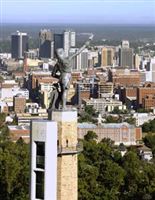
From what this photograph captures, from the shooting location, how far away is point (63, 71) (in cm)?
779

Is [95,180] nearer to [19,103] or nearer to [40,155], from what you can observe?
[40,155]

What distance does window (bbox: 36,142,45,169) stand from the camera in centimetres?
742

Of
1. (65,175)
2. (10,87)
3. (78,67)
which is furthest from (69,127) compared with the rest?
(78,67)

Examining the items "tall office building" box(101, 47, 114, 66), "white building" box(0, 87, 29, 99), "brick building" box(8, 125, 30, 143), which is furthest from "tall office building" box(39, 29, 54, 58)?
"brick building" box(8, 125, 30, 143)

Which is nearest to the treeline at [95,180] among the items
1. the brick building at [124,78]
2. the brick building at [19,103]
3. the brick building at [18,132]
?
the brick building at [18,132]

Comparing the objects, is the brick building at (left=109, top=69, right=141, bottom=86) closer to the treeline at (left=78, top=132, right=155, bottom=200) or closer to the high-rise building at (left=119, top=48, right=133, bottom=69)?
the high-rise building at (left=119, top=48, right=133, bottom=69)

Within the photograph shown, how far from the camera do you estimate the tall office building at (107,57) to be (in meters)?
80.3

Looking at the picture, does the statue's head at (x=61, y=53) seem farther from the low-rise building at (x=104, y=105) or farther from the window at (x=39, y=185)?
the low-rise building at (x=104, y=105)

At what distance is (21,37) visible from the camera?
92.3 metres

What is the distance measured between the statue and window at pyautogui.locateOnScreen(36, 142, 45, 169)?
42cm

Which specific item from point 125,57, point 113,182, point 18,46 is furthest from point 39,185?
point 18,46

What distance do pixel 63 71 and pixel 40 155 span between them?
78cm

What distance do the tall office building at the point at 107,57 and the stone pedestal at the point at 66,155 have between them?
2844 inches

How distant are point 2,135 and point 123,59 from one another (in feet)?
163
